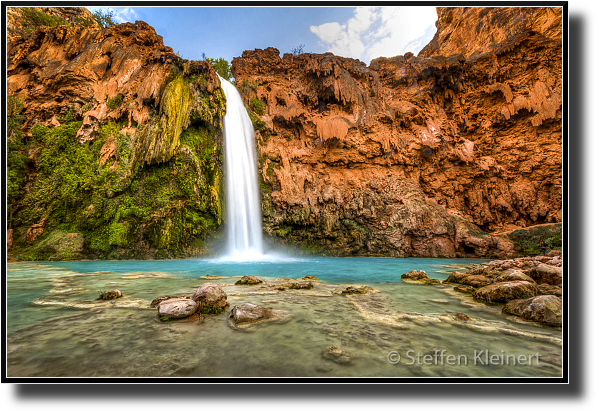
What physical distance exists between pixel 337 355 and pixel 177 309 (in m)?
2.21

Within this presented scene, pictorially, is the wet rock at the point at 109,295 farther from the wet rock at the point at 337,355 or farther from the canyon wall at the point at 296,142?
the canyon wall at the point at 296,142

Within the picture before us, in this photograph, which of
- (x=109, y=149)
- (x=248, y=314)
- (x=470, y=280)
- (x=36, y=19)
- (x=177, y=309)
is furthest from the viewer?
(x=36, y=19)

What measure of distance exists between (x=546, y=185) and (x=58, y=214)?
3299 cm

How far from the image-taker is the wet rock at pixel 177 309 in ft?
10.3

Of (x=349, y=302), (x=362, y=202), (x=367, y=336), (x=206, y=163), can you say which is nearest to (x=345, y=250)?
(x=362, y=202)

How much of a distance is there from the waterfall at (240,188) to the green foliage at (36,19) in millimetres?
19684

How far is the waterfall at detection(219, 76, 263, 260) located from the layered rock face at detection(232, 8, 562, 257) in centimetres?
116

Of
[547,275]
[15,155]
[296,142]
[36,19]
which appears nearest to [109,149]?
[15,155]

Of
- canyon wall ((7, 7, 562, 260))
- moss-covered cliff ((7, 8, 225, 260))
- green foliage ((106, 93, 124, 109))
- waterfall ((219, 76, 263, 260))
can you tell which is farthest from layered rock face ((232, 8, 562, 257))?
green foliage ((106, 93, 124, 109))

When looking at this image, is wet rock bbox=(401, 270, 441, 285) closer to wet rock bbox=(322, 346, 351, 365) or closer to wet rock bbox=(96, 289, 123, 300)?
wet rock bbox=(322, 346, 351, 365)

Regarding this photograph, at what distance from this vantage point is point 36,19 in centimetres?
2180

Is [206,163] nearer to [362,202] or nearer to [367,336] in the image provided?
[362,202]

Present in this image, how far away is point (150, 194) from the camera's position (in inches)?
541

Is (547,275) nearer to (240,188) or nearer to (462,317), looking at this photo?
(462,317)
